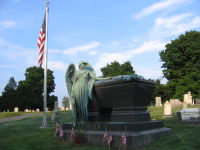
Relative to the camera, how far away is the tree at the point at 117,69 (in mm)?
61062

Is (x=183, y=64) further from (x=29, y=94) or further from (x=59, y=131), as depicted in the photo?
(x=29, y=94)

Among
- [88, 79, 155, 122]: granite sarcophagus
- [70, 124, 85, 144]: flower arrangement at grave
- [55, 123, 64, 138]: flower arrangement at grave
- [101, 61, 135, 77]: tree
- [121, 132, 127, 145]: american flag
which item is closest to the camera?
[121, 132, 127, 145]: american flag

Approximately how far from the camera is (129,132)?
293 inches

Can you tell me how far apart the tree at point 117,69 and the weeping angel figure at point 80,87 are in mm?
50686

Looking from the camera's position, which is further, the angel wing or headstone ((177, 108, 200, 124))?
headstone ((177, 108, 200, 124))

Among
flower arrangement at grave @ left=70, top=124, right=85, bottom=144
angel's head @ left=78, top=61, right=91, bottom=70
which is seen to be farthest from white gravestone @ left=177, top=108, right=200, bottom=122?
flower arrangement at grave @ left=70, top=124, right=85, bottom=144

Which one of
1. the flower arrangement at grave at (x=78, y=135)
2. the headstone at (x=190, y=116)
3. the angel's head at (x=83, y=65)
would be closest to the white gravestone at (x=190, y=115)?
the headstone at (x=190, y=116)

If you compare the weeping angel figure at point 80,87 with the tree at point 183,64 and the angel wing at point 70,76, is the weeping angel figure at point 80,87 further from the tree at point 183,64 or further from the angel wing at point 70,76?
the tree at point 183,64

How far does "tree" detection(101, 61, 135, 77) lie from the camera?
61062 mm

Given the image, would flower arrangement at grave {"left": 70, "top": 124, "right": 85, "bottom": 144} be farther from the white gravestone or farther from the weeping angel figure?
the white gravestone

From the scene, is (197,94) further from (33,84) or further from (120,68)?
(33,84)

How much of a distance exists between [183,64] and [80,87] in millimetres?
38727

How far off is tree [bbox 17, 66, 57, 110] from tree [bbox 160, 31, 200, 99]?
33.1 metres

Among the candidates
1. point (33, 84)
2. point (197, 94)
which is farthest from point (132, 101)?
point (33, 84)
